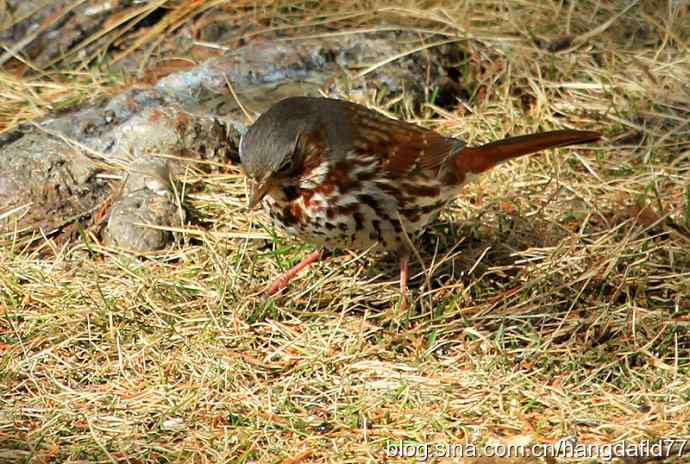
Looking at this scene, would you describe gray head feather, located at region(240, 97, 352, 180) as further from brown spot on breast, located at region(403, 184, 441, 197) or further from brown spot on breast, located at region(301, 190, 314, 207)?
brown spot on breast, located at region(403, 184, 441, 197)

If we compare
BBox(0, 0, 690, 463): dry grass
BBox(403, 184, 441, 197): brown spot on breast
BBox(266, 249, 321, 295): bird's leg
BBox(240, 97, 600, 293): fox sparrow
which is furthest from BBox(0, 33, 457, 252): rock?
BBox(403, 184, 441, 197): brown spot on breast

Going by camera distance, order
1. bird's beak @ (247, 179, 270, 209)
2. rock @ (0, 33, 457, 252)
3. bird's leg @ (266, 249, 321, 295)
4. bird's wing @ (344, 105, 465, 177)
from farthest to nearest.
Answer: rock @ (0, 33, 457, 252) → bird's leg @ (266, 249, 321, 295) → bird's wing @ (344, 105, 465, 177) → bird's beak @ (247, 179, 270, 209)

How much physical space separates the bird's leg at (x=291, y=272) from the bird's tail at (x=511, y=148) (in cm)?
81

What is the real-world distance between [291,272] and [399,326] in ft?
2.07

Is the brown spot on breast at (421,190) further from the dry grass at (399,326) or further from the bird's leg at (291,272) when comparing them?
the bird's leg at (291,272)

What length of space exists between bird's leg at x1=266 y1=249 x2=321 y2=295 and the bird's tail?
32.1 inches

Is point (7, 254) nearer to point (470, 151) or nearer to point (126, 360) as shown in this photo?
point (126, 360)

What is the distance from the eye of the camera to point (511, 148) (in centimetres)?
529

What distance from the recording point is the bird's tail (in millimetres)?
5230

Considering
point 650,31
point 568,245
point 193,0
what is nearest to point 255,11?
point 193,0

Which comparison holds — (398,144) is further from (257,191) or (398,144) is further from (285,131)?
(257,191)

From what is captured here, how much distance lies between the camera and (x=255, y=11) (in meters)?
7.48

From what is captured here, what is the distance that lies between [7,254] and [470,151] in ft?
7.58

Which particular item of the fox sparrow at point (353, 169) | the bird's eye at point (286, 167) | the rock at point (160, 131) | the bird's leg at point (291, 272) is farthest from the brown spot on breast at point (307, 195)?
the rock at point (160, 131)
